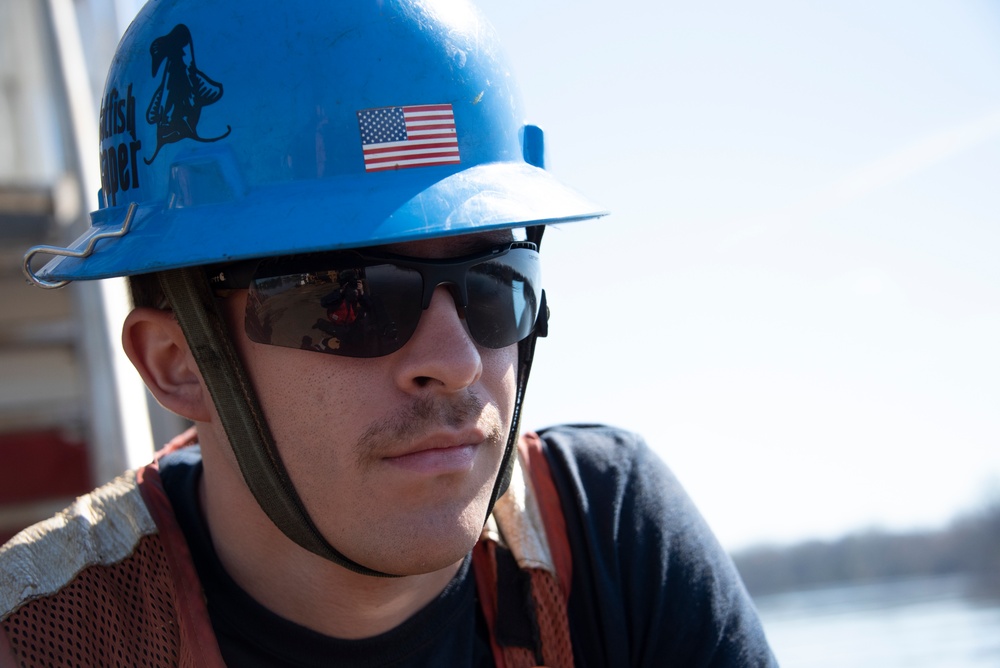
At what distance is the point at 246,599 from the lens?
224 cm

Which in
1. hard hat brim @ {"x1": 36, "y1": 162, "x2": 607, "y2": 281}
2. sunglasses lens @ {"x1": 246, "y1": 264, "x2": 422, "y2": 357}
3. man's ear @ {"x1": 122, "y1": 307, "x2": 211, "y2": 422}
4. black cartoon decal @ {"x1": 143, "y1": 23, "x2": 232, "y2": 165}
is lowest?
man's ear @ {"x1": 122, "y1": 307, "x2": 211, "y2": 422}

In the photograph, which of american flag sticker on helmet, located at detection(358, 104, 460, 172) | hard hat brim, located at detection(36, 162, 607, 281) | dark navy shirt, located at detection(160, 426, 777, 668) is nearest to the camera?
hard hat brim, located at detection(36, 162, 607, 281)

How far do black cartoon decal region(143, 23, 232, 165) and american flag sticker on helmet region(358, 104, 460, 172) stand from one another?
278 mm

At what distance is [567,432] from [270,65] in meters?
1.29

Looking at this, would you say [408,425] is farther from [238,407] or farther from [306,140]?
[306,140]

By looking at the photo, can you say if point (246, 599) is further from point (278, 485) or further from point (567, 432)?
point (567, 432)

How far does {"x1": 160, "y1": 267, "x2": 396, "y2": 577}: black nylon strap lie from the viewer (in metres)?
2.07

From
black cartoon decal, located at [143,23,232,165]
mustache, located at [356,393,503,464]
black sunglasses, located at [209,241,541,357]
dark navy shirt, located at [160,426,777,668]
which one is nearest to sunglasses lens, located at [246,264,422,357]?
black sunglasses, located at [209,241,541,357]

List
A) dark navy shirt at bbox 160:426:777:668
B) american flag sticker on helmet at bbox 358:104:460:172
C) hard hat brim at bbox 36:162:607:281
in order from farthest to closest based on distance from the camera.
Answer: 1. dark navy shirt at bbox 160:426:777:668
2. american flag sticker on helmet at bbox 358:104:460:172
3. hard hat brim at bbox 36:162:607:281

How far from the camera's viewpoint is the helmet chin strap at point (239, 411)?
207 centimetres

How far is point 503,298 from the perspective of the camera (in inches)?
82.2

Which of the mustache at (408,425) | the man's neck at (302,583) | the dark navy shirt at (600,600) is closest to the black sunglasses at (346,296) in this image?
the mustache at (408,425)

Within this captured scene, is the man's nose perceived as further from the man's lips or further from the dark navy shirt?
the dark navy shirt

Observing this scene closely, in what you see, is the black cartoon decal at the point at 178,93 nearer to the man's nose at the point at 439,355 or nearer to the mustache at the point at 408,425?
the man's nose at the point at 439,355
